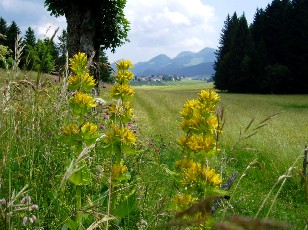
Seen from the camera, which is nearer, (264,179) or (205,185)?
(205,185)

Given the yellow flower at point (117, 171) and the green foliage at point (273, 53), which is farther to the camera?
the green foliage at point (273, 53)

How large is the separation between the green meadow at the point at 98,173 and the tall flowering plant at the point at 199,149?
5.0 inches

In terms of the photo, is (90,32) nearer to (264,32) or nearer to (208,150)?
(208,150)

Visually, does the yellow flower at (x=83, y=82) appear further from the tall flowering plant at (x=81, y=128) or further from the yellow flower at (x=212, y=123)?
the yellow flower at (x=212, y=123)

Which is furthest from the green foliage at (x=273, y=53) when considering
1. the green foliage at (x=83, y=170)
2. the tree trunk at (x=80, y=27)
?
the green foliage at (x=83, y=170)

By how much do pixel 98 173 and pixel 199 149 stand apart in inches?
51.6

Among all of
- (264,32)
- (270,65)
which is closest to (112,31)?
(270,65)

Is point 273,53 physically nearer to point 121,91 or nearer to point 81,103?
point 121,91

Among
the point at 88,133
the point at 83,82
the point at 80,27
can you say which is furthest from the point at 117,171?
the point at 80,27

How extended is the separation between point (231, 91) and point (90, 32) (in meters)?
54.8

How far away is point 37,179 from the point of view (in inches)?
120

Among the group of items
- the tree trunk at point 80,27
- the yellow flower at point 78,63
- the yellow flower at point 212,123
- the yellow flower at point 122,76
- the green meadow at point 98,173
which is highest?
the tree trunk at point 80,27

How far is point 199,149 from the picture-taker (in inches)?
95.0

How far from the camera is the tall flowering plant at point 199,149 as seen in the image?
229cm
